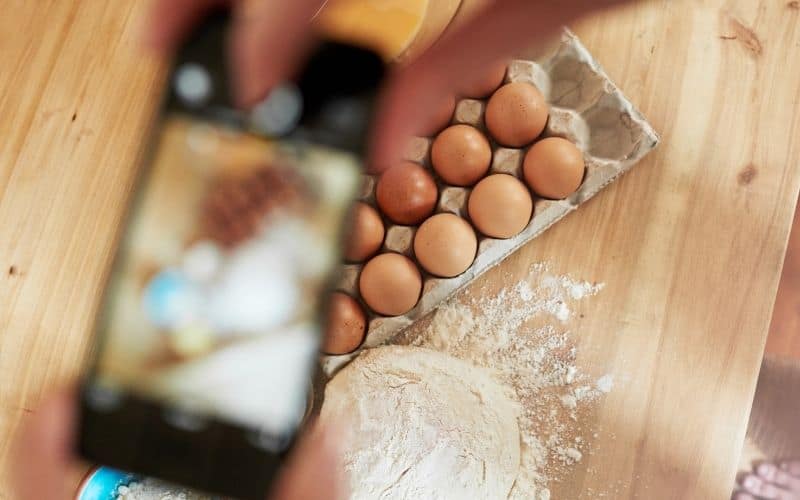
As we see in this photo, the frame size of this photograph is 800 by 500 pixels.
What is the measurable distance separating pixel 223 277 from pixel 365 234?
372mm

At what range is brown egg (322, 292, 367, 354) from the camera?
88cm

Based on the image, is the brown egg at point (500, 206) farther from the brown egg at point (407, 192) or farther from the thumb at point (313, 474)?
the thumb at point (313, 474)

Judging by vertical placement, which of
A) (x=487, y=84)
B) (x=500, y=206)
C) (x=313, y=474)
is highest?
(x=487, y=84)

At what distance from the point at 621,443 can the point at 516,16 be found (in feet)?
2.16

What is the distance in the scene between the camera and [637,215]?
3.09 ft

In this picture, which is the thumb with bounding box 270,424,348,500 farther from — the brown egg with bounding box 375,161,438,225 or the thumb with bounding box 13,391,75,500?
the brown egg with bounding box 375,161,438,225

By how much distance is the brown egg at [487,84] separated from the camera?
90 cm

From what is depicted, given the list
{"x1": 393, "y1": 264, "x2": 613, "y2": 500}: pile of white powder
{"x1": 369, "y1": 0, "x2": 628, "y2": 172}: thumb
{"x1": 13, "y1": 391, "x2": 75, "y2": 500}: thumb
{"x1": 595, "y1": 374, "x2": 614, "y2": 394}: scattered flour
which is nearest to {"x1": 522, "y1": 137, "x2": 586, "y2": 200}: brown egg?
{"x1": 393, "y1": 264, "x2": 613, "y2": 500}: pile of white powder

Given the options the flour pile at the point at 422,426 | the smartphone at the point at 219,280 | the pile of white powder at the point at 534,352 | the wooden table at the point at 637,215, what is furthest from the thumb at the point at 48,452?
the pile of white powder at the point at 534,352

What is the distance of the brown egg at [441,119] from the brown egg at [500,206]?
106 millimetres

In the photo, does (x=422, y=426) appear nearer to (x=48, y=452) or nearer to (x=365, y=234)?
(x=365, y=234)

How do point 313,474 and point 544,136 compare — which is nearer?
point 313,474

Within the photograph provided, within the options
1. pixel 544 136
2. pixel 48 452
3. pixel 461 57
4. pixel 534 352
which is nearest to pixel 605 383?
pixel 534 352

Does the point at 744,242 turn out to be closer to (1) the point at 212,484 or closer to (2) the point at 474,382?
(2) the point at 474,382
